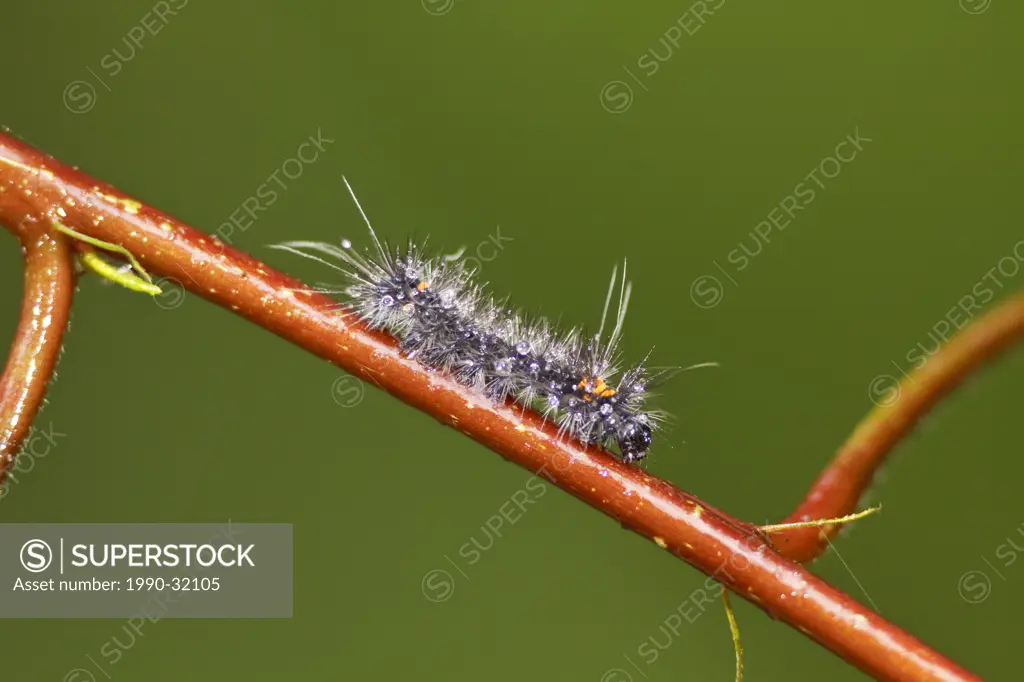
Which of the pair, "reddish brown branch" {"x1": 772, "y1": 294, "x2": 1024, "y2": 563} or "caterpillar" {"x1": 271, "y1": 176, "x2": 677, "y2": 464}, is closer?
"reddish brown branch" {"x1": 772, "y1": 294, "x2": 1024, "y2": 563}

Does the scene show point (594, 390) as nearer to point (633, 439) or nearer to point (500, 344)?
point (633, 439)

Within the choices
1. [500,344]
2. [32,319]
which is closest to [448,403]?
[500,344]

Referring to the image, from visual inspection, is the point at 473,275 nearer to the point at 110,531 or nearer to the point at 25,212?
the point at 25,212

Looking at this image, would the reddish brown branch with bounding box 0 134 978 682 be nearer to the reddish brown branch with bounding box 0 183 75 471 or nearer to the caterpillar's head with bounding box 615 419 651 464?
the reddish brown branch with bounding box 0 183 75 471

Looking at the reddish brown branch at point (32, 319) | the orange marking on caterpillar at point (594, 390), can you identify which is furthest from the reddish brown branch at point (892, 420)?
the reddish brown branch at point (32, 319)

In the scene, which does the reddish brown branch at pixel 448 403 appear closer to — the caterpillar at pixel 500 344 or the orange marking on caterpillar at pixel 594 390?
the caterpillar at pixel 500 344

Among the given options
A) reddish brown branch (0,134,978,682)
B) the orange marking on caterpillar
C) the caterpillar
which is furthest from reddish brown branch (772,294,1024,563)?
the orange marking on caterpillar

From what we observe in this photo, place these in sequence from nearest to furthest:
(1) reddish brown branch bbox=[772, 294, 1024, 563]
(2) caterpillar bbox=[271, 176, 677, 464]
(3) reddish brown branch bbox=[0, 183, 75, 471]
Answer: (3) reddish brown branch bbox=[0, 183, 75, 471], (1) reddish brown branch bbox=[772, 294, 1024, 563], (2) caterpillar bbox=[271, 176, 677, 464]

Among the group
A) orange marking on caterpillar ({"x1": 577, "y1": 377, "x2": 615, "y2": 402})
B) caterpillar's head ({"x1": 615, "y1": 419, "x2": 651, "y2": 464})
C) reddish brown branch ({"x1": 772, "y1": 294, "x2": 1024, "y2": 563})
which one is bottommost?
reddish brown branch ({"x1": 772, "y1": 294, "x2": 1024, "y2": 563})
